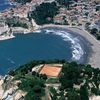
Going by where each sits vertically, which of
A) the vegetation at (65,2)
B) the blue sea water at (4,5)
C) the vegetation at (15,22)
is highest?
the vegetation at (65,2)

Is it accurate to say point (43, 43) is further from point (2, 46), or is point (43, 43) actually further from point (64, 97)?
point (64, 97)

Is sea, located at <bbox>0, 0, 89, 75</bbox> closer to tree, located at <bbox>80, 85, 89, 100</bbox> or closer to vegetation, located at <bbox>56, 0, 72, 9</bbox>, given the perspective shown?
vegetation, located at <bbox>56, 0, 72, 9</bbox>

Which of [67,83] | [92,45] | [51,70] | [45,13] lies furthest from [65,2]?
[67,83]

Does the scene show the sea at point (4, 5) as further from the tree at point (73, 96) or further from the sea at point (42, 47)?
the tree at point (73, 96)

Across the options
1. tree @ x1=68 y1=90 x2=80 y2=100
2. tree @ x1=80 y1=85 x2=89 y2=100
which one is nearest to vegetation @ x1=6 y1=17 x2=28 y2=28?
tree @ x1=80 y1=85 x2=89 y2=100

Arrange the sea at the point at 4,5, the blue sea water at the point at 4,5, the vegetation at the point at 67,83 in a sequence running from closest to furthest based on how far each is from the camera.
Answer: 1. the vegetation at the point at 67,83
2. the sea at the point at 4,5
3. the blue sea water at the point at 4,5

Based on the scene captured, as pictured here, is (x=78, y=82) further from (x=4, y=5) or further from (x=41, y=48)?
(x=4, y=5)

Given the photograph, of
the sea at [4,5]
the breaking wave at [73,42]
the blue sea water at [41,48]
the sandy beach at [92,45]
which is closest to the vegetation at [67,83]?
the sandy beach at [92,45]
